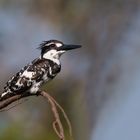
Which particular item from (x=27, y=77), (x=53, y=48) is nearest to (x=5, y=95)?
(x=27, y=77)

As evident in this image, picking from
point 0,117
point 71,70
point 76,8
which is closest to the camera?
point 0,117

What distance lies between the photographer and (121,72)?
11102mm

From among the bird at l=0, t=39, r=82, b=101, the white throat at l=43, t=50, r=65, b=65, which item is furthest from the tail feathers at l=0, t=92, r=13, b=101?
the white throat at l=43, t=50, r=65, b=65

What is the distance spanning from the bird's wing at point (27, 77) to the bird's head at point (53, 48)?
6cm

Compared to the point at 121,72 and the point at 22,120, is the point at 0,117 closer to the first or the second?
the point at 22,120

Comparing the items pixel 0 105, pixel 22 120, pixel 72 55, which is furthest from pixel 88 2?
pixel 0 105

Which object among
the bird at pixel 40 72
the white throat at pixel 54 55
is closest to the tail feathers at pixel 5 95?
the bird at pixel 40 72

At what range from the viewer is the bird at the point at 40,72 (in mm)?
5332

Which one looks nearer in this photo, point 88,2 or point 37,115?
point 37,115

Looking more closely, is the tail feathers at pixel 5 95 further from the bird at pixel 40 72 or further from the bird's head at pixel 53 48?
the bird's head at pixel 53 48

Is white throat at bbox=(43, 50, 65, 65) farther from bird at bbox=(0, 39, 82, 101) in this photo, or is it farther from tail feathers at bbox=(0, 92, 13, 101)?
tail feathers at bbox=(0, 92, 13, 101)

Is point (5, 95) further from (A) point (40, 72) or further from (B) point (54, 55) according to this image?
(B) point (54, 55)

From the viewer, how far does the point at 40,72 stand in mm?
5418

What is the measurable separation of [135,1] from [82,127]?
75.1 inches
